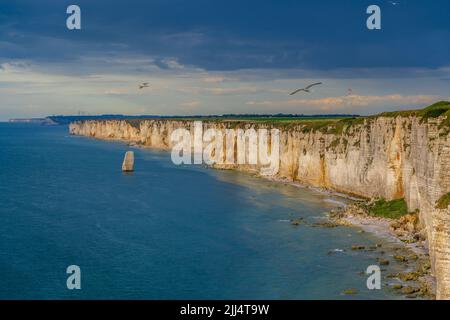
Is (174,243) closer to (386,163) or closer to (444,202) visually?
(444,202)

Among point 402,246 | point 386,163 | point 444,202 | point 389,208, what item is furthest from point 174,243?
point 386,163

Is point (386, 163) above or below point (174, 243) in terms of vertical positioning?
above

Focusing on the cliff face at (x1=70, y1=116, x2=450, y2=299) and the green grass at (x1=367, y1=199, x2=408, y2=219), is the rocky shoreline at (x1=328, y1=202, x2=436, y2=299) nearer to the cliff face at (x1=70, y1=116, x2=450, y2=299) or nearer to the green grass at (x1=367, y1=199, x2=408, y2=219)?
the green grass at (x1=367, y1=199, x2=408, y2=219)

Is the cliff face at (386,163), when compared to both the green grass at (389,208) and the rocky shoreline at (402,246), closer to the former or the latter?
the green grass at (389,208)

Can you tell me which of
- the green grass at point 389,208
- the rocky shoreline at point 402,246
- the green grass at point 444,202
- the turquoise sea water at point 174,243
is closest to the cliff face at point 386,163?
the green grass at point 444,202

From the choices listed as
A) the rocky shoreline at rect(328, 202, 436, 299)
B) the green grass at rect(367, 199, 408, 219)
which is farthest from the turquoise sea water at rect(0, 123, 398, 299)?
the green grass at rect(367, 199, 408, 219)
